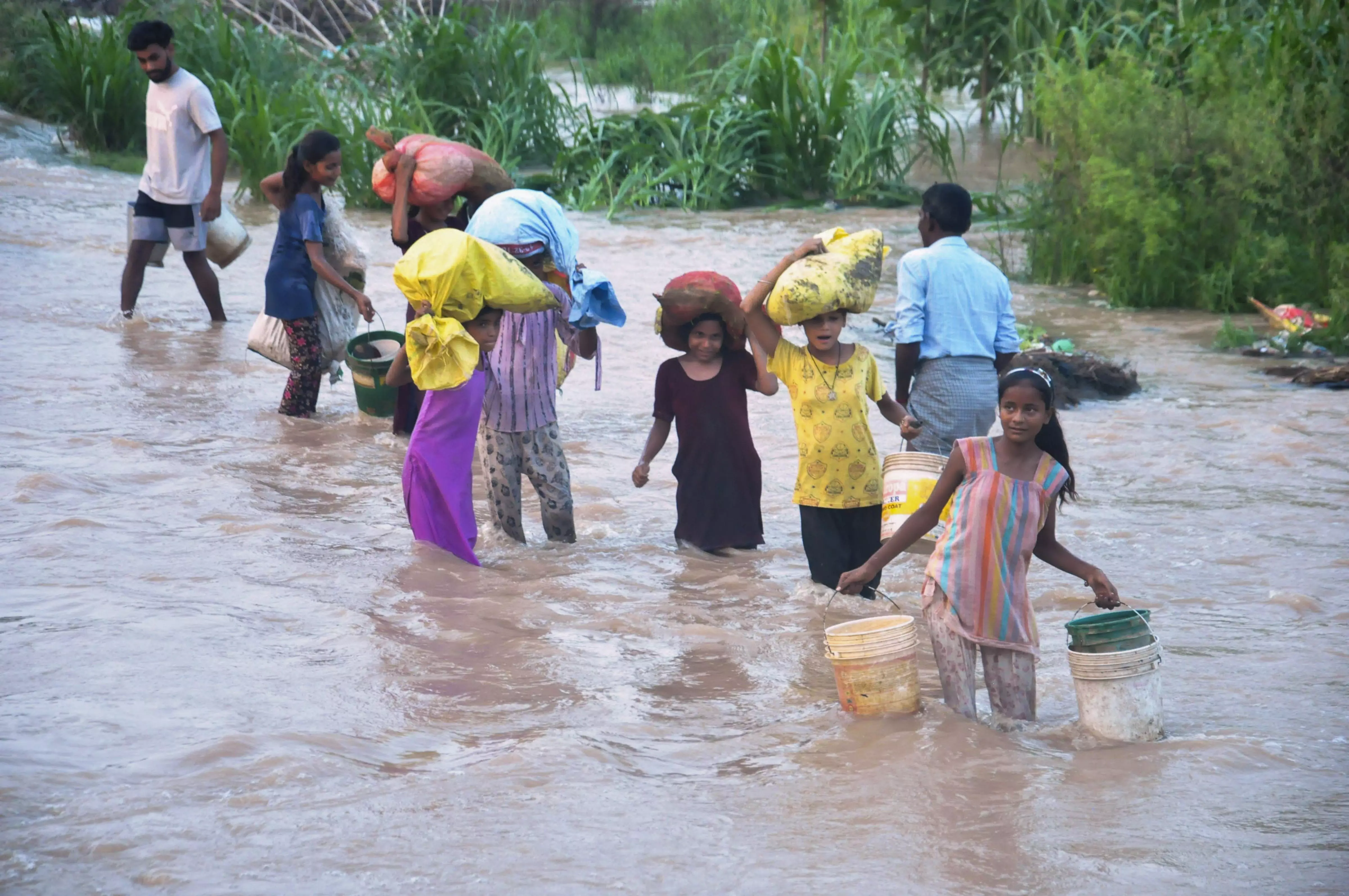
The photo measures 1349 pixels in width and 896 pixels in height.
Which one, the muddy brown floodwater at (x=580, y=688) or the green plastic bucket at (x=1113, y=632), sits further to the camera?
the green plastic bucket at (x=1113, y=632)

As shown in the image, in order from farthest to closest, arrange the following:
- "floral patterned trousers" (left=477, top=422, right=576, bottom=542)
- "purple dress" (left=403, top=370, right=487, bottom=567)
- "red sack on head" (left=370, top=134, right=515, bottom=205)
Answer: "red sack on head" (left=370, top=134, right=515, bottom=205) < "floral patterned trousers" (left=477, top=422, right=576, bottom=542) < "purple dress" (left=403, top=370, right=487, bottom=567)

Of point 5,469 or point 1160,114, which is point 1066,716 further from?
point 1160,114

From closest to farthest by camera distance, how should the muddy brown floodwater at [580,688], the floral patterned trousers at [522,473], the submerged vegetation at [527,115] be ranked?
1. the muddy brown floodwater at [580,688]
2. the floral patterned trousers at [522,473]
3. the submerged vegetation at [527,115]

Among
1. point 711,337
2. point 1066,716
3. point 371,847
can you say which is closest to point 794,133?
point 711,337

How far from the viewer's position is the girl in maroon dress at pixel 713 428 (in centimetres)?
516

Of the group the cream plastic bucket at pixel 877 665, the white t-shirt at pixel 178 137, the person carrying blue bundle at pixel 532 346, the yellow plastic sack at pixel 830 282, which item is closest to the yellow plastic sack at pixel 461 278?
the person carrying blue bundle at pixel 532 346

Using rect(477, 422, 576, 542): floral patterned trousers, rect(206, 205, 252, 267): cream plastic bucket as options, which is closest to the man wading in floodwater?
rect(206, 205, 252, 267): cream plastic bucket

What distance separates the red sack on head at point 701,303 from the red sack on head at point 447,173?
3.63 ft

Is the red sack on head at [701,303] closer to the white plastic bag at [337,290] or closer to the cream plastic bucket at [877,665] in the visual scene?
the cream plastic bucket at [877,665]

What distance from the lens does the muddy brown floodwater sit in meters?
3.04

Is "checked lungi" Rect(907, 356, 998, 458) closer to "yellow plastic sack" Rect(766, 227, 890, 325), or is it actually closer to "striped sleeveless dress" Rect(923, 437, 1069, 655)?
"yellow plastic sack" Rect(766, 227, 890, 325)

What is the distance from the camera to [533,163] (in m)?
15.5

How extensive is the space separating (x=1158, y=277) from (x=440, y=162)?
660cm

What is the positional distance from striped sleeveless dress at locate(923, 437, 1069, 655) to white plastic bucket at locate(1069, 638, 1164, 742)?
18 centimetres
